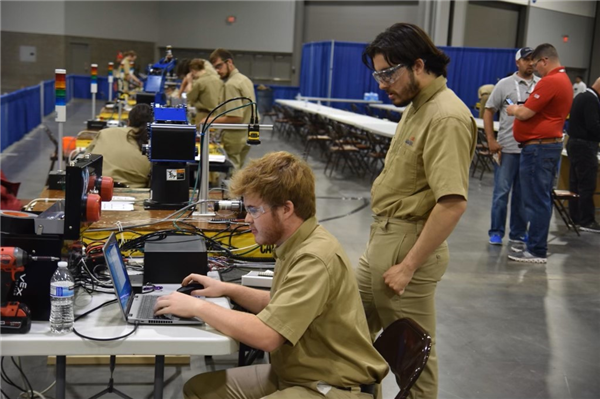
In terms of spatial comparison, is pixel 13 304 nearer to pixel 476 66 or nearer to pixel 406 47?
pixel 406 47

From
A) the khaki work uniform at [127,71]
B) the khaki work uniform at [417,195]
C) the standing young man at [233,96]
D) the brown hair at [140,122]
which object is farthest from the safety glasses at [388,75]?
the khaki work uniform at [127,71]

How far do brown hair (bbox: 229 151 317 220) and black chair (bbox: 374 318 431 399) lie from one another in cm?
47

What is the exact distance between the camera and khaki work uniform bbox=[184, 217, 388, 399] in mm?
1746

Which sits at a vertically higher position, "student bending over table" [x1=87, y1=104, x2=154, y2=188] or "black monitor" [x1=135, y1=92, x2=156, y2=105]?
"black monitor" [x1=135, y1=92, x2=156, y2=105]

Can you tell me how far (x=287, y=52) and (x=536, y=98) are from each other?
53.1 feet

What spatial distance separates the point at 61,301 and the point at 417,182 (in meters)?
1.15

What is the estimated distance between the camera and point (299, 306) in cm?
174

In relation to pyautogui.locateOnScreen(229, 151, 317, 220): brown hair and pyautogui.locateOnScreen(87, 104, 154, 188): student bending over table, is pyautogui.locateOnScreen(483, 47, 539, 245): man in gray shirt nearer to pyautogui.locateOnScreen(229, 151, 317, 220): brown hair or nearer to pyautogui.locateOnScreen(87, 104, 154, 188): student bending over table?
pyautogui.locateOnScreen(87, 104, 154, 188): student bending over table

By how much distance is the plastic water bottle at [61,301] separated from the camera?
5.88 feet

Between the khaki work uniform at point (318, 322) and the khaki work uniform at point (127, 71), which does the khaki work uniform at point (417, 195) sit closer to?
the khaki work uniform at point (318, 322)

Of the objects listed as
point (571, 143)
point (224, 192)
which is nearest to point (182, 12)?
point (571, 143)

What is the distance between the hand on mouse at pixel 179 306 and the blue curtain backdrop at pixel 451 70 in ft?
45.9

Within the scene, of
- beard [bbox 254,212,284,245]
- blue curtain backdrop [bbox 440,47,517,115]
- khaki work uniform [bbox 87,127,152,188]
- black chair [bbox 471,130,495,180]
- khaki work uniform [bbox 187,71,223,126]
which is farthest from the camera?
blue curtain backdrop [bbox 440,47,517,115]

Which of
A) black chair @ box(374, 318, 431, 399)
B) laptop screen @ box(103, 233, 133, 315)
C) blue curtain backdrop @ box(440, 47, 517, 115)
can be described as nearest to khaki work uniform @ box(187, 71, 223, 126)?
laptop screen @ box(103, 233, 133, 315)
